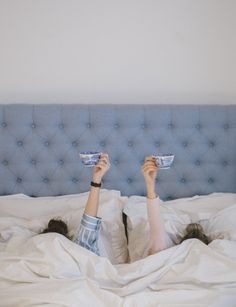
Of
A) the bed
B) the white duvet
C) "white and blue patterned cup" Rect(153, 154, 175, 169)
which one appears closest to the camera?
the white duvet

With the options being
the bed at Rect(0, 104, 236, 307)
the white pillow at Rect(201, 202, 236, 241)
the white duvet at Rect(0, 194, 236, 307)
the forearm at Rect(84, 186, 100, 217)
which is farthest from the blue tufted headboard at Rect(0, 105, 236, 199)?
the white duvet at Rect(0, 194, 236, 307)

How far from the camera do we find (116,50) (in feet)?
5.88

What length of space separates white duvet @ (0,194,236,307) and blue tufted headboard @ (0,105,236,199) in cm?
51

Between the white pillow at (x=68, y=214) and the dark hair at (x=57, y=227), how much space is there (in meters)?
0.06

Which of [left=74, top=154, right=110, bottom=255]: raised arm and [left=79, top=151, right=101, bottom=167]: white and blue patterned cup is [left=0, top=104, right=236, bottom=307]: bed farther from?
[left=79, top=151, right=101, bottom=167]: white and blue patterned cup

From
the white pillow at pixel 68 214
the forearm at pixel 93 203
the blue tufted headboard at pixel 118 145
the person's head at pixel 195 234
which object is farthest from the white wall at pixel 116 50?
the person's head at pixel 195 234

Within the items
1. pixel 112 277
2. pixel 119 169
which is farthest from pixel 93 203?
pixel 119 169

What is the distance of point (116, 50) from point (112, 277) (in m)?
1.15

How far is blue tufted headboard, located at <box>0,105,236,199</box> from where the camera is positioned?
171cm

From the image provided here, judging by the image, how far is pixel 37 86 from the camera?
1796 mm

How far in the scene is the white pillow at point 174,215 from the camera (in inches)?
56.9

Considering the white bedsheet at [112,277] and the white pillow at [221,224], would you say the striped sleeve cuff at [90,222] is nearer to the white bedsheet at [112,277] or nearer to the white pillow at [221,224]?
the white bedsheet at [112,277]

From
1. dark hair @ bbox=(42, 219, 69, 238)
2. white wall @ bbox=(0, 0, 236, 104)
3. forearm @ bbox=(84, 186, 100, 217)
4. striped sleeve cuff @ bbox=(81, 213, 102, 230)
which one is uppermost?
white wall @ bbox=(0, 0, 236, 104)

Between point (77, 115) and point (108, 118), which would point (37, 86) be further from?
point (108, 118)
